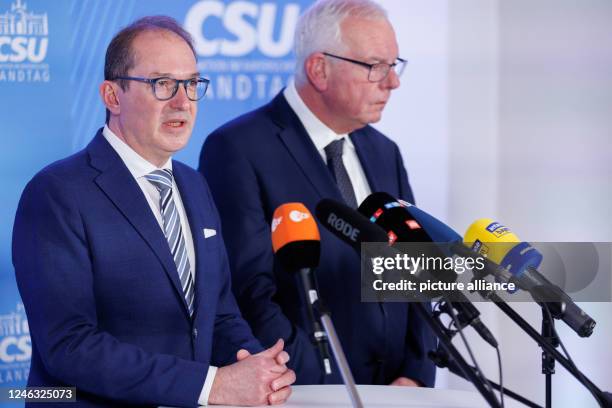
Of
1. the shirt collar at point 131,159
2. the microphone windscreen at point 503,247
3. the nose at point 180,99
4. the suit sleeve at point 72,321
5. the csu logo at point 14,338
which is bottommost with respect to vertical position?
the csu logo at point 14,338

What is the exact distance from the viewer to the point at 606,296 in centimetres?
496

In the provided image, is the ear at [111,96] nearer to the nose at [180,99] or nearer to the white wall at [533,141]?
the nose at [180,99]

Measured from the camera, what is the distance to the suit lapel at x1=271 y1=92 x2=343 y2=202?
3424 mm

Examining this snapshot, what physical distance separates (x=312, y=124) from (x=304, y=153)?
148mm

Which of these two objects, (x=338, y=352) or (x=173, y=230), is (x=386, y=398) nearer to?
(x=338, y=352)

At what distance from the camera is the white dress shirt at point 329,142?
3.53m

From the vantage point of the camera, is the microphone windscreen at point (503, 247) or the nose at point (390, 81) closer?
the microphone windscreen at point (503, 247)

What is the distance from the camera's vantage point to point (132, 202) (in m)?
2.67

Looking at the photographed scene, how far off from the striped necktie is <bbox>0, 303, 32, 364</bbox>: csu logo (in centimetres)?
125

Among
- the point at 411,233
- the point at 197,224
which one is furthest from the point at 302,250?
the point at 197,224

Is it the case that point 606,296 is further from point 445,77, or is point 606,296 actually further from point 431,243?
point 431,243

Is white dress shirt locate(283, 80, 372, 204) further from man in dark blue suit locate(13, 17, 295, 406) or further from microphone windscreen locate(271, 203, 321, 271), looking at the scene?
microphone windscreen locate(271, 203, 321, 271)

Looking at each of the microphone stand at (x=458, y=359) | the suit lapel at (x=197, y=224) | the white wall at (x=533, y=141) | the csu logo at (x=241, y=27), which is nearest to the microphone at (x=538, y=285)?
the microphone stand at (x=458, y=359)

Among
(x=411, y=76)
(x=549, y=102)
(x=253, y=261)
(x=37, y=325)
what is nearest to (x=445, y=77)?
(x=411, y=76)
